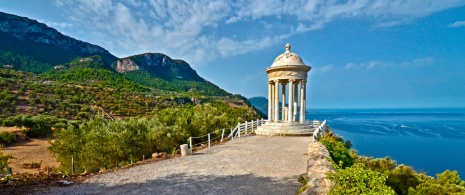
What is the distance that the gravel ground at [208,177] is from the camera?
596cm

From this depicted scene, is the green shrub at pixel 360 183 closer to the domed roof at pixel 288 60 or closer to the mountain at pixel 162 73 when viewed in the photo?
the domed roof at pixel 288 60

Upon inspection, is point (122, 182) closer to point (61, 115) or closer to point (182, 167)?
point (182, 167)

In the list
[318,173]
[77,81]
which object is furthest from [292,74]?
[77,81]

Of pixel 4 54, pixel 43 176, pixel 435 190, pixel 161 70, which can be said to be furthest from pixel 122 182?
pixel 161 70

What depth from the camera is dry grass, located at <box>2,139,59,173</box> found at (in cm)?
1772

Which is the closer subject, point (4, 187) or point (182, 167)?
point (4, 187)

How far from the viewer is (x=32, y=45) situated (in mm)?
88438

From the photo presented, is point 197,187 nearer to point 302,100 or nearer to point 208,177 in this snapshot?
point 208,177

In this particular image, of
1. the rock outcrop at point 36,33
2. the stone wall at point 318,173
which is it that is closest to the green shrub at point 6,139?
the stone wall at point 318,173

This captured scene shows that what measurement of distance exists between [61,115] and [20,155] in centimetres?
1859

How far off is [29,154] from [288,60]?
22576 mm

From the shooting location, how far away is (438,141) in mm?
49531

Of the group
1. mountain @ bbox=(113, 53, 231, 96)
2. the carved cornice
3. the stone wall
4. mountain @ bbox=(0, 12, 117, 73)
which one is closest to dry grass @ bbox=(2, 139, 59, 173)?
the carved cornice

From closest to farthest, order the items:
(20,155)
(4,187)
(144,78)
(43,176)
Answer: (4,187) → (43,176) → (20,155) → (144,78)
